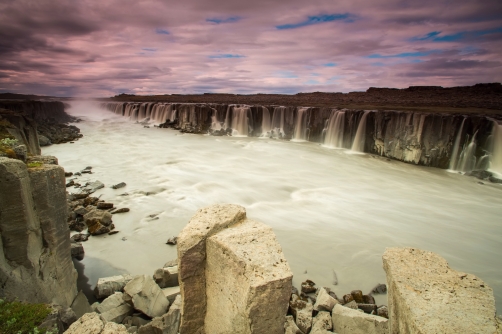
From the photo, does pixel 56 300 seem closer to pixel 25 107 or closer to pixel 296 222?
pixel 296 222

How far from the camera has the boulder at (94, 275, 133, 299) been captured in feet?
15.7

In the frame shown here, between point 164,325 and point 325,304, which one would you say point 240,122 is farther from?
point 164,325

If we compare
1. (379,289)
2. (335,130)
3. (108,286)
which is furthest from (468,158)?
(108,286)

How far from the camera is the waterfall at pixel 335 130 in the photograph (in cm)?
2070

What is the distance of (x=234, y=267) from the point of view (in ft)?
8.48

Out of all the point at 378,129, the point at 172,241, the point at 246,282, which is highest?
the point at 378,129

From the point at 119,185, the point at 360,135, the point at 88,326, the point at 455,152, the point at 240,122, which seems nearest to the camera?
the point at 88,326

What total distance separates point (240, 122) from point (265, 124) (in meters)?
2.62

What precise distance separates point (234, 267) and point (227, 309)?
0.48 metres

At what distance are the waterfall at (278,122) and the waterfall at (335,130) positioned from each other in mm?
4625

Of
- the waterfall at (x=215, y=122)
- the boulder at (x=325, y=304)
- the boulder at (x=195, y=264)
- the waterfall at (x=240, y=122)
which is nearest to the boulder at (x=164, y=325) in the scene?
the boulder at (x=195, y=264)

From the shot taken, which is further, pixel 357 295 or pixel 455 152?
pixel 455 152

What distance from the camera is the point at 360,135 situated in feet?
63.8

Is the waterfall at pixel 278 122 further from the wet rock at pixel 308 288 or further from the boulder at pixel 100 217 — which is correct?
the wet rock at pixel 308 288
